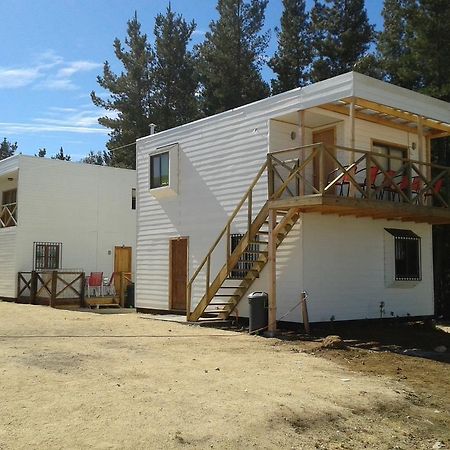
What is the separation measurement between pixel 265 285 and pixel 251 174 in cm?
288

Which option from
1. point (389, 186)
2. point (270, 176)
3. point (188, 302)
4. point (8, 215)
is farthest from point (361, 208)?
point (8, 215)

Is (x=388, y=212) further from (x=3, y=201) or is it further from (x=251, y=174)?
(x=3, y=201)

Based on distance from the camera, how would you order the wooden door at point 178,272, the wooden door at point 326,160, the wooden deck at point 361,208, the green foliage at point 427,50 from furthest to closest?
the green foliage at point 427,50 → the wooden door at point 178,272 → the wooden door at point 326,160 → the wooden deck at point 361,208

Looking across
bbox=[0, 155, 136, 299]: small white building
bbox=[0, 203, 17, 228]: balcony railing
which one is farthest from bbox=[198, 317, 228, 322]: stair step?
bbox=[0, 203, 17, 228]: balcony railing

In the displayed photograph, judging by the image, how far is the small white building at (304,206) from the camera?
13.1m

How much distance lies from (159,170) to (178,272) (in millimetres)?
3351

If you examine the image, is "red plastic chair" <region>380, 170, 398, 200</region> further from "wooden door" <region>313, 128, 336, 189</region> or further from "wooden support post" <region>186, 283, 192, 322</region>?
"wooden support post" <region>186, 283, 192, 322</region>

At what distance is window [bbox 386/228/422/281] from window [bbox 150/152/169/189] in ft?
22.6

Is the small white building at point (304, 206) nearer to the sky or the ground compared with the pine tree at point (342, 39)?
nearer to the ground

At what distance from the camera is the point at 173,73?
37750mm

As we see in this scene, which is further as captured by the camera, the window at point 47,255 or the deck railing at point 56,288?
the window at point 47,255

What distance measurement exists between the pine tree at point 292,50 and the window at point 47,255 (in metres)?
14.9

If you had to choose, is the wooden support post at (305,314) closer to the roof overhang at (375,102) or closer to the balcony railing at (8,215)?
the roof overhang at (375,102)

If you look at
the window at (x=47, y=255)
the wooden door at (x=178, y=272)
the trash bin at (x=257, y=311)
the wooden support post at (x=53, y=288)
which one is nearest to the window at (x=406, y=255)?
the trash bin at (x=257, y=311)
